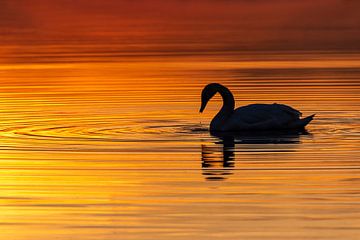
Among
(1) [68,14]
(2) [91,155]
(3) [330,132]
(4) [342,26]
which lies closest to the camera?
(2) [91,155]

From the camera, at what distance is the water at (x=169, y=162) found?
1516 centimetres

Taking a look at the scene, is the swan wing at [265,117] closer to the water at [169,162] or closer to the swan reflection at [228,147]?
the swan reflection at [228,147]

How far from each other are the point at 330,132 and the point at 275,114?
1.00 meters

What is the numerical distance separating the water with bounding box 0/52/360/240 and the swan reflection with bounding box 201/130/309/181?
0.09 feet

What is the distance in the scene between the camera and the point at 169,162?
1941 centimetres

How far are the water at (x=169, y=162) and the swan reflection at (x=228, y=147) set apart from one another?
0.03 meters

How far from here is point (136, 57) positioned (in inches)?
1658

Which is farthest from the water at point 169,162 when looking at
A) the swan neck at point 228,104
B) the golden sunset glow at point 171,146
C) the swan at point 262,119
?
the swan neck at point 228,104

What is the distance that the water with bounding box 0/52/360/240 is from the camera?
597 inches

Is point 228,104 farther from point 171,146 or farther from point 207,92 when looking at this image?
point 171,146

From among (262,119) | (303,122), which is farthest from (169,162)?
(303,122)

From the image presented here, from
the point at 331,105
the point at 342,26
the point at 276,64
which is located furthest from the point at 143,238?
the point at 342,26

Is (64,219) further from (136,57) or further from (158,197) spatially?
(136,57)

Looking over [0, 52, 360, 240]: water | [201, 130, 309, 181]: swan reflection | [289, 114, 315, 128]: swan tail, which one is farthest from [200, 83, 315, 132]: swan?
[0, 52, 360, 240]: water
